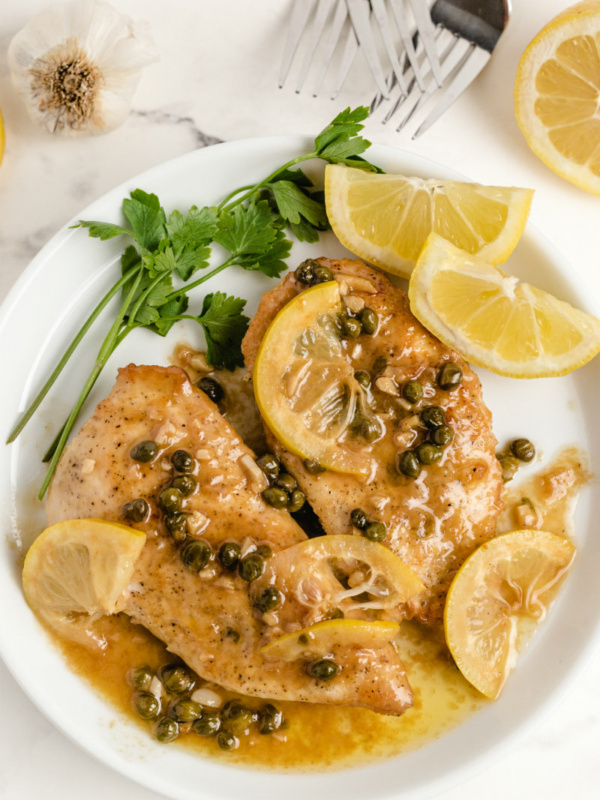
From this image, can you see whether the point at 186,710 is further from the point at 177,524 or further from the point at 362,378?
the point at 362,378

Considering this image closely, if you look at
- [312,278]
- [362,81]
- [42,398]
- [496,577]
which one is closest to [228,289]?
[312,278]

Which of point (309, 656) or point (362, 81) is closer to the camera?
point (309, 656)

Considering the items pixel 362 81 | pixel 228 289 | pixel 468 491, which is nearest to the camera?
pixel 468 491

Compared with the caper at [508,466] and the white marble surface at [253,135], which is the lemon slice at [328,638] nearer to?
the caper at [508,466]

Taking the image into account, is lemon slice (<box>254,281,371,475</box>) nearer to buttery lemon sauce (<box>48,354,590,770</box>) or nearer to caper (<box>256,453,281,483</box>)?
caper (<box>256,453,281,483</box>)

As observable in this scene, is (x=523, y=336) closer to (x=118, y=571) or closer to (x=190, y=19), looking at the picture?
(x=118, y=571)

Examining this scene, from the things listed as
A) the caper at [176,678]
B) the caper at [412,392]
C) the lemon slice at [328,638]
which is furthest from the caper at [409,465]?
the caper at [176,678]

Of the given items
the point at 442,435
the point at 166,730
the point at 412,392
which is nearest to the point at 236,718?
the point at 166,730
